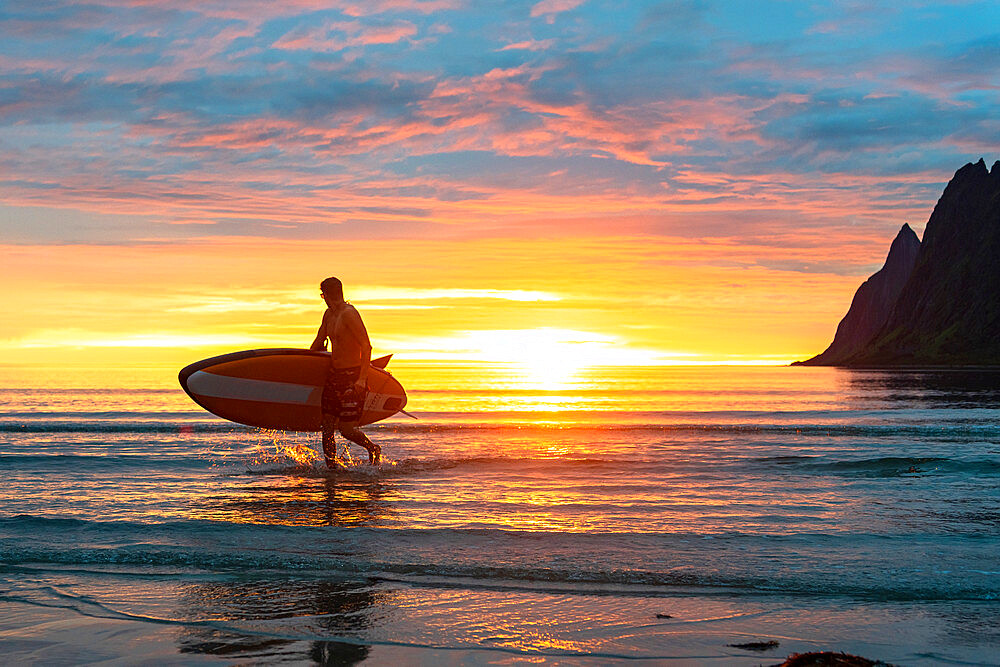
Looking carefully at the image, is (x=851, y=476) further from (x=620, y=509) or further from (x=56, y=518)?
(x=56, y=518)

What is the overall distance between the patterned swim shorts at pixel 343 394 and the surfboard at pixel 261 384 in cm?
153

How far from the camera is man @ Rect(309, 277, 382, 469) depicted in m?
12.0

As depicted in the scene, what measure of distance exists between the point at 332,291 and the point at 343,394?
160 cm

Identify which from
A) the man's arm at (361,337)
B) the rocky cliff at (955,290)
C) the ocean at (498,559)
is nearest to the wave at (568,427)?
the ocean at (498,559)

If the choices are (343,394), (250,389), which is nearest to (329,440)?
(343,394)

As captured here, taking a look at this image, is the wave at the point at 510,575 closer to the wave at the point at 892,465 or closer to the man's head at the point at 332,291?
the man's head at the point at 332,291

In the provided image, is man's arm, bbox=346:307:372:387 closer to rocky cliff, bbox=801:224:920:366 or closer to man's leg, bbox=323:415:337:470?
man's leg, bbox=323:415:337:470

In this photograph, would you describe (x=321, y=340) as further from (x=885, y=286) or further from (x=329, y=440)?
(x=885, y=286)

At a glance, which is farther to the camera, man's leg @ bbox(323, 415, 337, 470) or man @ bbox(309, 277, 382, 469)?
man's leg @ bbox(323, 415, 337, 470)

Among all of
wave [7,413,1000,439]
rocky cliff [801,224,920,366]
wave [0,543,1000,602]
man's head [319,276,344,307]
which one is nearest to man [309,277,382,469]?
man's head [319,276,344,307]

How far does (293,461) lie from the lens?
14.4 m

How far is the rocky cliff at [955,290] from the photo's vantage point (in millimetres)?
127000

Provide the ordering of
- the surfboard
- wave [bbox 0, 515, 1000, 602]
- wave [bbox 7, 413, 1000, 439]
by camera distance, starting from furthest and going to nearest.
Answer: wave [bbox 7, 413, 1000, 439]
the surfboard
wave [bbox 0, 515, 1000, 602]

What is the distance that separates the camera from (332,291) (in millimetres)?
11945
